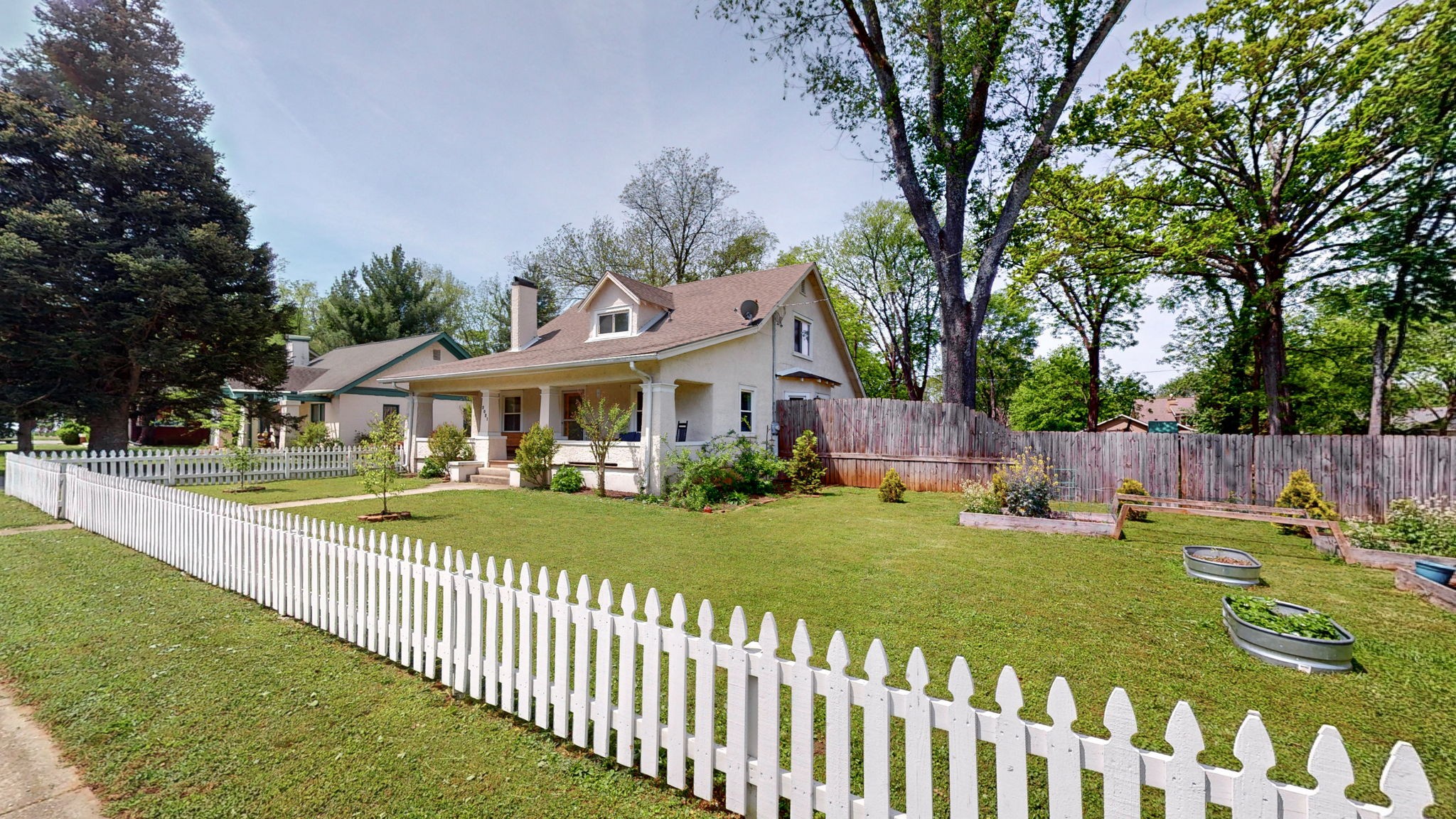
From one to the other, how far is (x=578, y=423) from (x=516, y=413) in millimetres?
5830

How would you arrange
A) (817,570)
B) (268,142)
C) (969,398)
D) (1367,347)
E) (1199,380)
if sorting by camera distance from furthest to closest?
1. (1199,380)
2. (1367,347)
3. (969,398)
4. (268,142)
5. (817,570)

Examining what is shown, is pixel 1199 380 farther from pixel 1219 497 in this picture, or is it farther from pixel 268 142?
pixel 268 142

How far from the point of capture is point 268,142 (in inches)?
416

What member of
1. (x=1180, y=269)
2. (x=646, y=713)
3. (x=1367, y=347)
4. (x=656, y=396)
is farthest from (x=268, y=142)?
(x=1367, y=347)

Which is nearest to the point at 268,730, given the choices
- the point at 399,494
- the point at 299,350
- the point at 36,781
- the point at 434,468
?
the point at 36,781

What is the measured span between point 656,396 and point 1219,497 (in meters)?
12.7

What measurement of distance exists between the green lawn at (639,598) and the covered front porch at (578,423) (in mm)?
4712

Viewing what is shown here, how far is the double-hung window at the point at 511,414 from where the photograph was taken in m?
19.5

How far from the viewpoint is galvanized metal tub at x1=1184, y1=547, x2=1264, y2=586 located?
6086 millimetres

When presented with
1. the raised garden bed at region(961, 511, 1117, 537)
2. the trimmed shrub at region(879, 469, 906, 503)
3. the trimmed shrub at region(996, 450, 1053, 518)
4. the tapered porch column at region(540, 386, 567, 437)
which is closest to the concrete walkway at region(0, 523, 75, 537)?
the tapered porch column at region(540, 386, 567, 437)

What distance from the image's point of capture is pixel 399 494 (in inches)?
511

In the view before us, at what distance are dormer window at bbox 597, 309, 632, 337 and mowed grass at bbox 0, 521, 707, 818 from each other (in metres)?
12.7

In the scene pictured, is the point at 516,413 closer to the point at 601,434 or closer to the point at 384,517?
the point at 601,434

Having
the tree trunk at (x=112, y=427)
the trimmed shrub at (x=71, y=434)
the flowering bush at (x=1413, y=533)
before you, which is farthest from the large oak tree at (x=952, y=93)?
the trimmed shrub at (x=71, y=434)
